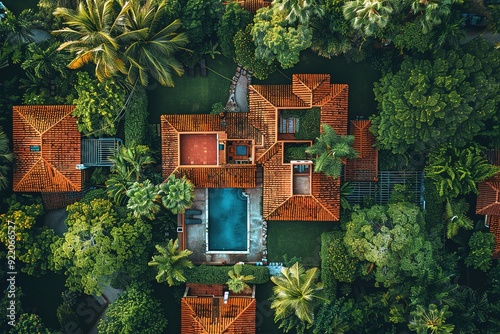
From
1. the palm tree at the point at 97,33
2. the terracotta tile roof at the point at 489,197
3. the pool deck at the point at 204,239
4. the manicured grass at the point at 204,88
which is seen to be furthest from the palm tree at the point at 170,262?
the terracotta tile roof at the point at 489,197

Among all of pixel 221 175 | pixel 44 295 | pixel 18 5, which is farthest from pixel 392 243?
pixel 18 5

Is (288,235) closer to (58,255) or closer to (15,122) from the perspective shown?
(58,255)

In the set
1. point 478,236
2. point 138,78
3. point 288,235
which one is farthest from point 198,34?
point 478,236

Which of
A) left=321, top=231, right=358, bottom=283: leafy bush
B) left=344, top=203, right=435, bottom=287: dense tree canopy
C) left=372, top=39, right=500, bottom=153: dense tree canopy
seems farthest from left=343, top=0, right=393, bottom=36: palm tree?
left=321, top=231, right=358, bottom=283: leafy bush

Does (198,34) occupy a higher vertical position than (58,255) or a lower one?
higher

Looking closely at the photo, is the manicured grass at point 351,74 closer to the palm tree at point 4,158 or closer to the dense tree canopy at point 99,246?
the dense tree canopy at point 99,246

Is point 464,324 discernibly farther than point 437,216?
No
